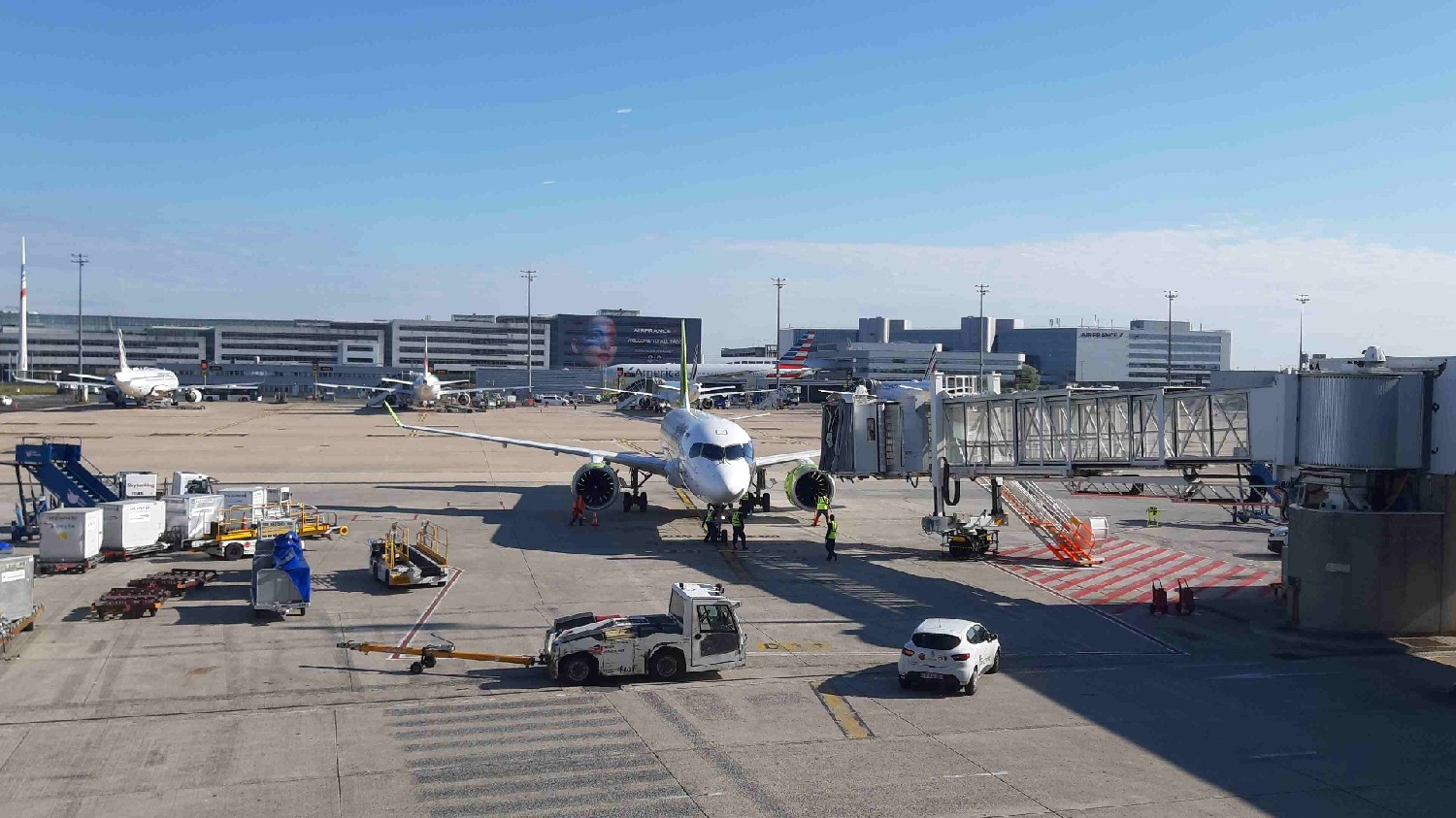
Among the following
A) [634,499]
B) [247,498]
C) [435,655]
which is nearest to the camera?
[435,655]

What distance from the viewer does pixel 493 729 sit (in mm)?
20766

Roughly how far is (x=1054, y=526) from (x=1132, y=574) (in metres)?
4.07

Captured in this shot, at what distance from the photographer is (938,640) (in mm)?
24000

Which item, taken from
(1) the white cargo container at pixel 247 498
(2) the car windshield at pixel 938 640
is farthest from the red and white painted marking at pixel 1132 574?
(1) the white cargo container at pixel 247 498

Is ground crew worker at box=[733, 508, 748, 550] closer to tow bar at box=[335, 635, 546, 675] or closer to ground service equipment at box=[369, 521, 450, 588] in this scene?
ground service equipment at box=[369, 521, 450, 588]

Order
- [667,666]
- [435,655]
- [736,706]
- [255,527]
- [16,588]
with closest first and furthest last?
[736,706] < [667,666] < [435,655] < [16,588] < [255,527]

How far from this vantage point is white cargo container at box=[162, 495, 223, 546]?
1569 inches

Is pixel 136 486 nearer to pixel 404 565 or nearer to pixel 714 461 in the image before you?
pixel 404 565

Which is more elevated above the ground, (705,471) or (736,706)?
(705,471)

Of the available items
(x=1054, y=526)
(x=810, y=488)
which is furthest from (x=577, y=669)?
(x=810, y=488)

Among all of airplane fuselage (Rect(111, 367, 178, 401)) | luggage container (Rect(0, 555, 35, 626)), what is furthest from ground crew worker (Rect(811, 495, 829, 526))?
airplane fuselage (Rect(111, 367, 178, 401))

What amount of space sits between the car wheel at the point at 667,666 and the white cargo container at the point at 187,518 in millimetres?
22650

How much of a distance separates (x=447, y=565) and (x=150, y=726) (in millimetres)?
17008

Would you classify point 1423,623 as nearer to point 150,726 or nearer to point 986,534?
point 986,534
